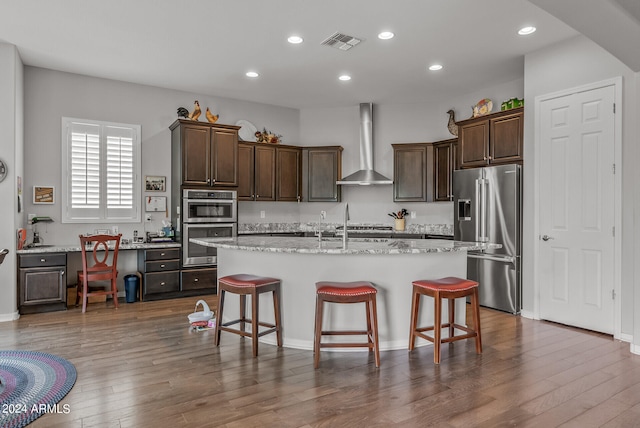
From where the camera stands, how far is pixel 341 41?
4.53 meters

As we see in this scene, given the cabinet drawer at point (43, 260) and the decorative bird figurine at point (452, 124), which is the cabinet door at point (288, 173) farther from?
the cabinet drawer at point (43, 260)

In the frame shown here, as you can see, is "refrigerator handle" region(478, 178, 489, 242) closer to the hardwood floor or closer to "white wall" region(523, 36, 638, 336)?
"white wall" region(523, 36, 638, 336)

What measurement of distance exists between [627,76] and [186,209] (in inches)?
206

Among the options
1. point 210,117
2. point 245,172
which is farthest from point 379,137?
point 210,117

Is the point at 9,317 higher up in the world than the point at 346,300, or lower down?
lower down

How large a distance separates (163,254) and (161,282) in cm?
37

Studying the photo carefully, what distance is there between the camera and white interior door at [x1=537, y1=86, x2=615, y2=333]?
406cm

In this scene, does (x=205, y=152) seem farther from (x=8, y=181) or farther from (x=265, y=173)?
(x=8, y=181)

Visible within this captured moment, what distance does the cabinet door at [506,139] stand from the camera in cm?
496

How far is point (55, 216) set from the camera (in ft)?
18.3

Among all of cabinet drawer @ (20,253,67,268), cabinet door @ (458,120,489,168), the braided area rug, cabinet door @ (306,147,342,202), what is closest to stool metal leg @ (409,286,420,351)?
the braided area rug

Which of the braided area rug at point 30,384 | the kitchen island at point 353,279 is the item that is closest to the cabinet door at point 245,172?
the kitchen island at point 353,279

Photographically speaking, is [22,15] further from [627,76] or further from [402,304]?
[627,76]

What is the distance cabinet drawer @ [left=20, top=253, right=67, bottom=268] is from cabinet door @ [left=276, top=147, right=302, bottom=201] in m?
3.24
